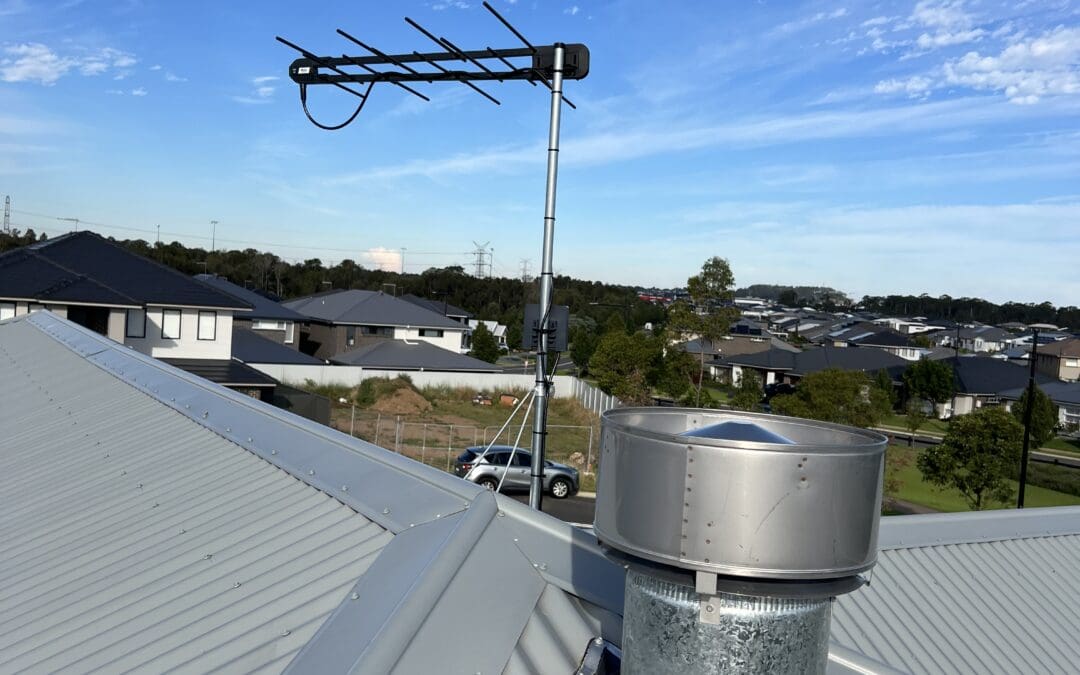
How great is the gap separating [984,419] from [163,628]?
28622mm

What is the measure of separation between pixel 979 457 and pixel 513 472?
14.2m

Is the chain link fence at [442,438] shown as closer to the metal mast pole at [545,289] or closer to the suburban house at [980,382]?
the metal mast pole at [545,289]

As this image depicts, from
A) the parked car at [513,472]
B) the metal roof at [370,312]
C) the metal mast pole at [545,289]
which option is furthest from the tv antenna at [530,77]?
the metal roof at [370,312]

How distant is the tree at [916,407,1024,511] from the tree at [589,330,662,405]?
1850 cm

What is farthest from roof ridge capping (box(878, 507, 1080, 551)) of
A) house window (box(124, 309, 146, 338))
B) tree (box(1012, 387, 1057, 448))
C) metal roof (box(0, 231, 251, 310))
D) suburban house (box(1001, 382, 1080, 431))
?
suburban house (box(1001, 382, 1080, 431))

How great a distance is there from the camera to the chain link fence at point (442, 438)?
2831 cm

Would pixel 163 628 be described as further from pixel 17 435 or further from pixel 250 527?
pixel 17 435

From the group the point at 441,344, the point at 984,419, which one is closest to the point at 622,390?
the point at 441,344

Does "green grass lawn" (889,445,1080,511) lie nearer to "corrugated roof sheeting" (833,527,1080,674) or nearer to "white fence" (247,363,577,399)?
"white fence" (247,363,577,399)

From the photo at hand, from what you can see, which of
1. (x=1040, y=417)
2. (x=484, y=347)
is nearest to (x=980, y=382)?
(x=1040, y=417)

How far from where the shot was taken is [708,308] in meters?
47.3

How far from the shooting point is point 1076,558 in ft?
29.2

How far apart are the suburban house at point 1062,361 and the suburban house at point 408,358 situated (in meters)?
60.7

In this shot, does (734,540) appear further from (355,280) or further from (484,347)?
(355,280)
